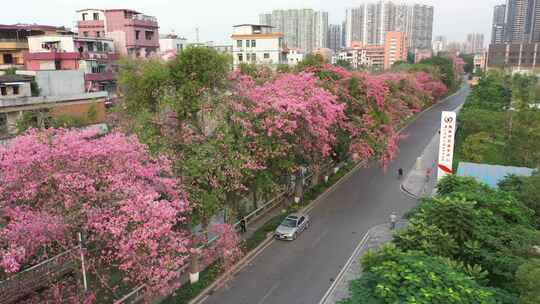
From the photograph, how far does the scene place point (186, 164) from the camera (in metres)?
14.2

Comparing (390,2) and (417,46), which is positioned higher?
(390,2)

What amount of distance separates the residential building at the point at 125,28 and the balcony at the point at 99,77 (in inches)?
191

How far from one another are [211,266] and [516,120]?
25.0 meters

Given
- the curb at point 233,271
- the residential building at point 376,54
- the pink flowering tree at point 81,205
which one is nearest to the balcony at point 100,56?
the curb at point 233,271

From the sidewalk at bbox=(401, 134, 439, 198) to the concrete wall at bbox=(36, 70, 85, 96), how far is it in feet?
76.1

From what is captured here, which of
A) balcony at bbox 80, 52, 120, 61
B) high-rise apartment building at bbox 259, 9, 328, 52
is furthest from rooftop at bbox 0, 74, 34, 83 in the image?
high-rise apartment building at bbox 259, 9, 328, 52

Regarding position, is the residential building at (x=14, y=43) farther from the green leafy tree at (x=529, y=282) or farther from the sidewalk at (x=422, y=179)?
the green leafy tree at (x=529, y=282)

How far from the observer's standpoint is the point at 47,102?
2503 cm

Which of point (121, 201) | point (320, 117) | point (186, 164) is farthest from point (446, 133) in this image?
point (121, 201)

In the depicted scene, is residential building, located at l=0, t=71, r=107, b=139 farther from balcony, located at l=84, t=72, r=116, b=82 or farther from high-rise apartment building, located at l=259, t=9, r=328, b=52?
high-rise apartment building, located at l=259, t=9, r=328, b=52

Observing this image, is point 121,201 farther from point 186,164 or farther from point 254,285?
point 254,285

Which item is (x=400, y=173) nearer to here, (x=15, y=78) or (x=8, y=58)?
(x=15, y=78)

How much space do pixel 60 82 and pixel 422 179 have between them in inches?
1017

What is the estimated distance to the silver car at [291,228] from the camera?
64.9ft
